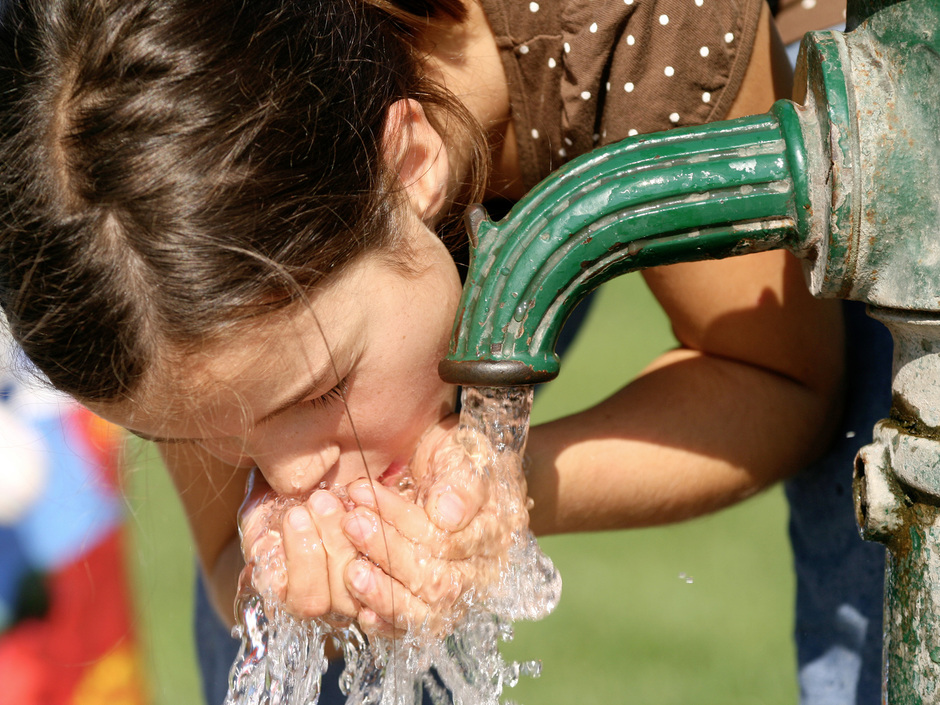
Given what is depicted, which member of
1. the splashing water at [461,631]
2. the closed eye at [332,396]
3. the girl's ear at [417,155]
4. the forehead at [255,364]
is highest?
the girl's ear at [417,155]

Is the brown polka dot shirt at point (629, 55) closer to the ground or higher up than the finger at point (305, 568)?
higher up

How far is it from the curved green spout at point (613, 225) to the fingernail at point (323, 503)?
0.23 metres

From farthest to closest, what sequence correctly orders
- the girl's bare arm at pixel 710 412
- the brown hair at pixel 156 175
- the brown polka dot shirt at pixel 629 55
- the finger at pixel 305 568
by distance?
the girl's bare arm at pixel 710 412 < the brown polka dot shirt at pixel 629 55 < the finger at pixel 305 568 < the brown hair at pixel 156 175

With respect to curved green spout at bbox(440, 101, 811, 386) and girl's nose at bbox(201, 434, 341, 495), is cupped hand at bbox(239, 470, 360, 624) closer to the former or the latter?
girl's nose at bbox(201, 434, 341, 495)

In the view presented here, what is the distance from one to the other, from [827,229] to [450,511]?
0.45 meters

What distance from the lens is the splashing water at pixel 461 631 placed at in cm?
101

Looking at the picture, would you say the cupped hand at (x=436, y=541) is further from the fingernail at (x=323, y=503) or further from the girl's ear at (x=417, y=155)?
the girl's ear at (x=417, y=155)

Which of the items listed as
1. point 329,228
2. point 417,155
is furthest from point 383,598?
point 417,155

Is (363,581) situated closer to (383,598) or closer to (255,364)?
(383,598)

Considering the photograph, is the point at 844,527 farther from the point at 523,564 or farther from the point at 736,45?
the point at 736,45

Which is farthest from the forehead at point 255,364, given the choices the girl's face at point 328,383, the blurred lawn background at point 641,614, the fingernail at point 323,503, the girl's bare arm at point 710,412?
the blurred lawn background at point 641,614

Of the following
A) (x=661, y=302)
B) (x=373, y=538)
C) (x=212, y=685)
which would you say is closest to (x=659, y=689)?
(x=212, y=685)

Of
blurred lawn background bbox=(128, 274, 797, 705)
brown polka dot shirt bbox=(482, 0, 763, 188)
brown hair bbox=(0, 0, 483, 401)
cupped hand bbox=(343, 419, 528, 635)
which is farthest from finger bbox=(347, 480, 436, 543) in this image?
blurred lawn background bbox=(128, 274, 797, 705)

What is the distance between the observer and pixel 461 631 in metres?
1.08
